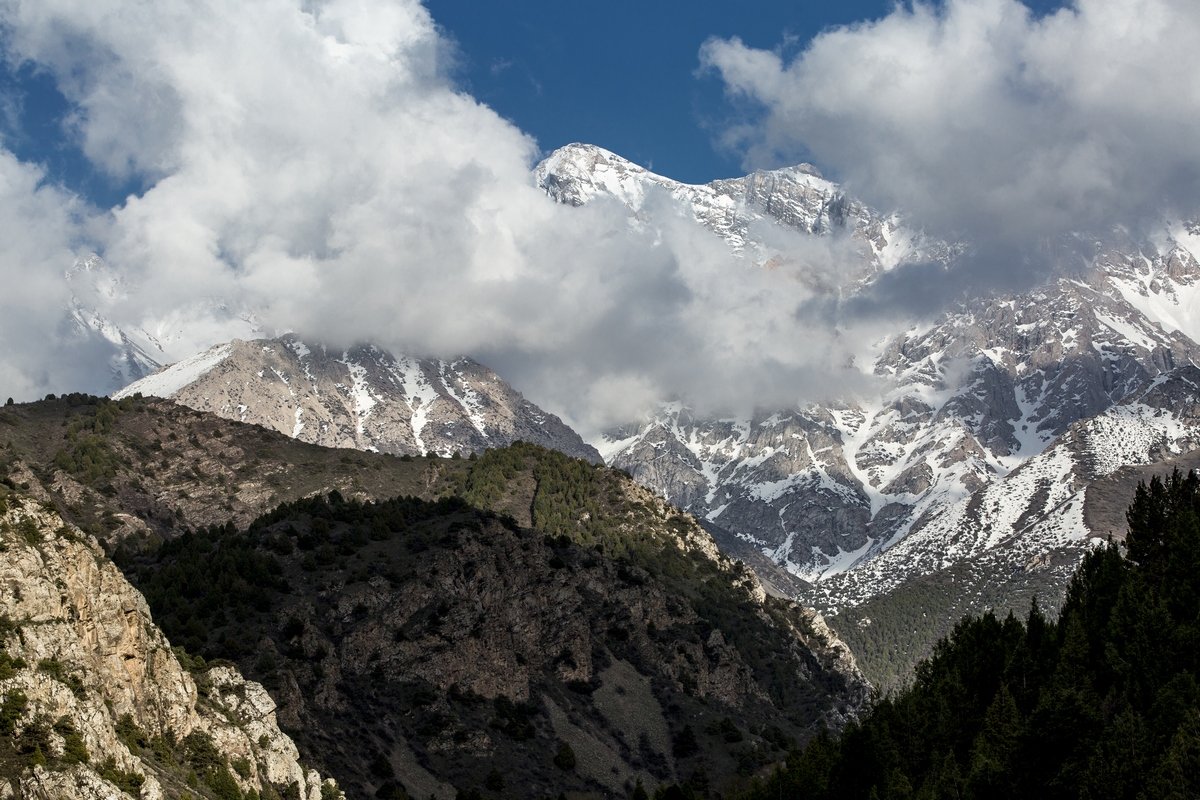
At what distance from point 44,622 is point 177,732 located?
852 inches

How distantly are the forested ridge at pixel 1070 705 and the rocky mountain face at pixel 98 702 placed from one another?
5932 cm

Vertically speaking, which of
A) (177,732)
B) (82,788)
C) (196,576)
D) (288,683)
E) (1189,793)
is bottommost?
(1189,793)

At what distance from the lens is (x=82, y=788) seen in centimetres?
9038

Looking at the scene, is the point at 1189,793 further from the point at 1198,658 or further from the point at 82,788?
the point at 82,788

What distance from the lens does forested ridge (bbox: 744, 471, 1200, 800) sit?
10994cm

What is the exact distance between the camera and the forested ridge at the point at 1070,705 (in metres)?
110

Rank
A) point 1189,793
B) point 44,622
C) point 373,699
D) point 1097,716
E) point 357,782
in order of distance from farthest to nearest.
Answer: point 373,699
point 357,782
point 1097,716
point 44,622
point 1189,793

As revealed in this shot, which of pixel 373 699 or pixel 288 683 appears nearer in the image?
pixel 288 683

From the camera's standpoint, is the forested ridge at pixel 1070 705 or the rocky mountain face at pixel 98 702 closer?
the rocky mountain face at pixel 98 702

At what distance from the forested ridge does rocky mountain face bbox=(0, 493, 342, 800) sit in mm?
59325

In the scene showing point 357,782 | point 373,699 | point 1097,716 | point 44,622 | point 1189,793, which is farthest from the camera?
point 373,699

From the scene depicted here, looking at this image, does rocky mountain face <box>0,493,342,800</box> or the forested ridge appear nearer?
rocky mountain face <box>0,493,342,800</box>

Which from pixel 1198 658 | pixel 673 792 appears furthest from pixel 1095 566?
→ pixel 673 792

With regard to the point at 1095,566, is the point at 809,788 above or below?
below
